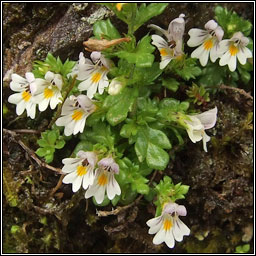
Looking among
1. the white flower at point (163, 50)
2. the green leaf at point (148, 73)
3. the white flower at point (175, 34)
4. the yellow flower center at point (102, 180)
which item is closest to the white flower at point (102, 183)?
the yellow flower center at point (102, 180)

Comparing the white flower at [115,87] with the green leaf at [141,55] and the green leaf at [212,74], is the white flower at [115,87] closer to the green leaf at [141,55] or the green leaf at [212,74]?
the green leaf at [141,55]

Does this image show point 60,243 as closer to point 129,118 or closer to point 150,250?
point 150,250

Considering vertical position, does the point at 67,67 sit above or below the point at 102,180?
above

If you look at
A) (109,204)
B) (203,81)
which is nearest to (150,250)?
(109,204)

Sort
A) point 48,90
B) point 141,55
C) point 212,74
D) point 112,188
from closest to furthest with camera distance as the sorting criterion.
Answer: point 141,55
point 112,188
point 48,90
point 212,74

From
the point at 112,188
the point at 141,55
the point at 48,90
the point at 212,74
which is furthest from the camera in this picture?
the point at 212,74

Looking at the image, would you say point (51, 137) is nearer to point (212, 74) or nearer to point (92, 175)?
point (92, 175)

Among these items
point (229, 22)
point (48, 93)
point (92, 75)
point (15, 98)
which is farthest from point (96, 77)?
point (229, 22)

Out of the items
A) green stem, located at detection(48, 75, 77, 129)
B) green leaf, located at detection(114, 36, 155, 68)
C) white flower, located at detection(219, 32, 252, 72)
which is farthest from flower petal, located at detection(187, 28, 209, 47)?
green stem, located at detection(48, 75, 77, 129)
